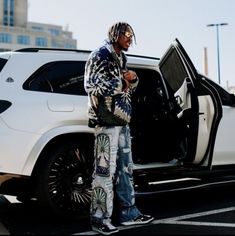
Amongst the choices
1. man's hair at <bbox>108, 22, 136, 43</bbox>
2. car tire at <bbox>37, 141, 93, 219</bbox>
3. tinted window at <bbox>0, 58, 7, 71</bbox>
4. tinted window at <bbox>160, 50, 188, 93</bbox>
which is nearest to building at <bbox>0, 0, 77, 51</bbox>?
tinted window at <bbox>160, 50, 188, 93</bbox>

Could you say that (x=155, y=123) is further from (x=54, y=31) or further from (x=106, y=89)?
(x=54, y=31)

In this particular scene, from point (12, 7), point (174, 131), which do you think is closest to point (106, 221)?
point (174, 131)

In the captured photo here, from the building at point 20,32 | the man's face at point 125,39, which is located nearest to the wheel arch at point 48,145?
the man's face at point 125,39

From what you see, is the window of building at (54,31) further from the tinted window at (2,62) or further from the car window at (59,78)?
the tinted window at (2,62)

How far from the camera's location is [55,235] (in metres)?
4.30

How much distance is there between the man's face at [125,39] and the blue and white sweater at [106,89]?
10 cm

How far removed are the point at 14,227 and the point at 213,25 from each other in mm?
31666

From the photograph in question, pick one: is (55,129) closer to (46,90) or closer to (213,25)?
(46,90)

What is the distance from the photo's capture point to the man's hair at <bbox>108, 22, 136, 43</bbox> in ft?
14.4

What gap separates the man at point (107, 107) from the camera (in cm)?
424

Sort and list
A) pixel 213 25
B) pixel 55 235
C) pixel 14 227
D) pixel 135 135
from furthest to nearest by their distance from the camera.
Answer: pixel 213 25, pixel 135 135, pixel 14 227, pixel 55 235

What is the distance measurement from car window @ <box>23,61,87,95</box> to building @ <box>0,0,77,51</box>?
106 metres

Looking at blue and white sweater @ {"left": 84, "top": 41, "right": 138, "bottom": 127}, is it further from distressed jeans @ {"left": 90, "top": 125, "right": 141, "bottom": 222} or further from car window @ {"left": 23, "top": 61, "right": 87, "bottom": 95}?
car window @ {"left": 23, "top": 61, "right": 87, "bottom": 95}

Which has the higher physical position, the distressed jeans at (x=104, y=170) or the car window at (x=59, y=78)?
the car window at (x=59, y=78)
